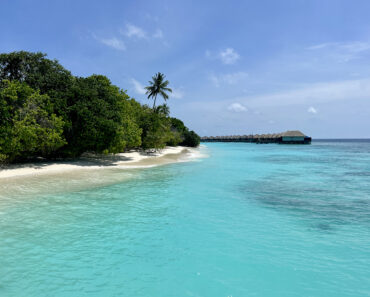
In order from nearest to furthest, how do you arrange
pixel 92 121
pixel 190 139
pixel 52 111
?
pixel 52 111 < pixel 92 121 < pixel 190 139

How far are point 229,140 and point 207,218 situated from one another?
125098 mm

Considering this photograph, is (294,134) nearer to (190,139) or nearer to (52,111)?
(190,139)

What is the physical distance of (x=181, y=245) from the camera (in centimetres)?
684

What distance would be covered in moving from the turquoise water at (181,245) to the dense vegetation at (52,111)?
7208 millimetres

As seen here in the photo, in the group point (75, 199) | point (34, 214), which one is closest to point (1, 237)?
point (34, 214)

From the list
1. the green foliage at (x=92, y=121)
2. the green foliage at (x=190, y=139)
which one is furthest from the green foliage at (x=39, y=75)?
the green foliage at (x=190, y=139)

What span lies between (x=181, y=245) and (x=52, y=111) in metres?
17.2

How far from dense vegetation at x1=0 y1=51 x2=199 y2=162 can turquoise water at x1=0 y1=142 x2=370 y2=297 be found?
721 centimetres

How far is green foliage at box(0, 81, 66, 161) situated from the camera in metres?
16.2

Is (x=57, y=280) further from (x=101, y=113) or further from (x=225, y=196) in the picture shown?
(x=101, y=113)

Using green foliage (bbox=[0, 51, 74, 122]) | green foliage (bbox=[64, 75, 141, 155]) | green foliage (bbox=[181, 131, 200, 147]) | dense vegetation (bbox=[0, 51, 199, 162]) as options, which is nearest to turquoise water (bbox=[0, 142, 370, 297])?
dense vegetation (bbox=[0, 51, 199, 162])

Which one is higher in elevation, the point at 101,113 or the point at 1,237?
the point at 101,113

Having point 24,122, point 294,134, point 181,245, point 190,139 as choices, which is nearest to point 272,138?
point 294,134

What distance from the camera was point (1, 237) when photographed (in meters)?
6.86
